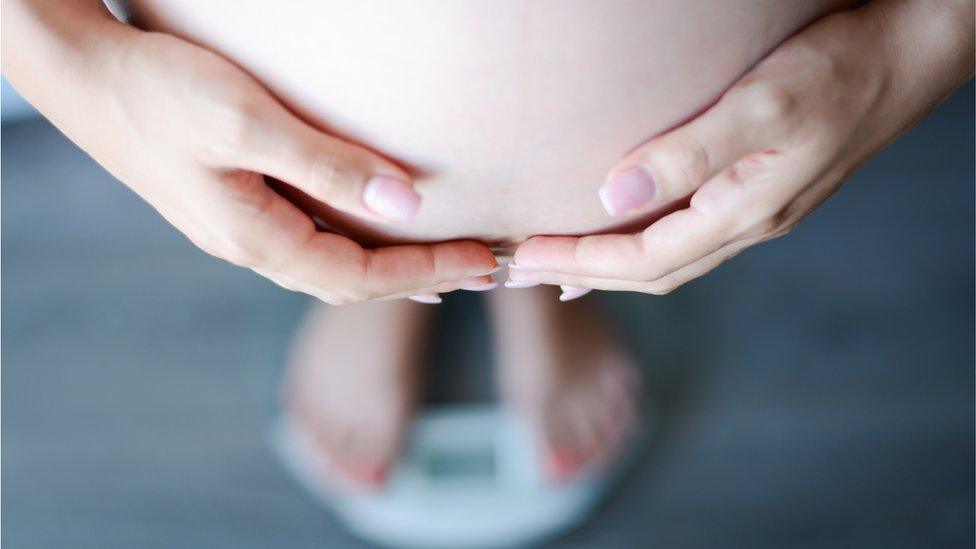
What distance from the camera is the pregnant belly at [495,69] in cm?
43

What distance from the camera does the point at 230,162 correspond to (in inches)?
19.0

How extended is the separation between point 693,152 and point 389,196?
6.9 inches

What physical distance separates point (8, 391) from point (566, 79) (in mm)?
985

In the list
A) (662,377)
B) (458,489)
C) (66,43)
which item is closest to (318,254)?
(66,43)

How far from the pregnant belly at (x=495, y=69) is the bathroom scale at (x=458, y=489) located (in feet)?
1.87

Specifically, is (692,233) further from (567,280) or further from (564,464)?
(564,464)

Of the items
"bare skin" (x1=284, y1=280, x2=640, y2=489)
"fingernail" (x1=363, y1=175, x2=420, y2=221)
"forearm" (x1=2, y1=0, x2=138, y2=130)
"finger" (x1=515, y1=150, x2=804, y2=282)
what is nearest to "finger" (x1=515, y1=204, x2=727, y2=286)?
"finger" (x1=515, y1=150, x2=804, y2=282)

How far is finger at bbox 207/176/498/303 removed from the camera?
0.51m

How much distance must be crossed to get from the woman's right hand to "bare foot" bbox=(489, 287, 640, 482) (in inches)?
20.2

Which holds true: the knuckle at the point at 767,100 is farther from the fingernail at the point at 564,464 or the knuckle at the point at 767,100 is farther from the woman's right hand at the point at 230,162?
the fingernail at the point at 564,464

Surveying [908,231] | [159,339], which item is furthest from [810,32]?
[159,339]

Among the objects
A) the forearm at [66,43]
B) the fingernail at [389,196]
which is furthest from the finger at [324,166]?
the forearm at [66,43]

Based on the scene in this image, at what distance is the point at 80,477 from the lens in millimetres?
1049

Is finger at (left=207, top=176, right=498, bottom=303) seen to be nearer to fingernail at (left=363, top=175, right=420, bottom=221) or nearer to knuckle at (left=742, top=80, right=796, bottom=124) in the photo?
fingernail at (left=363, top=175, right=420, bottom=221)
